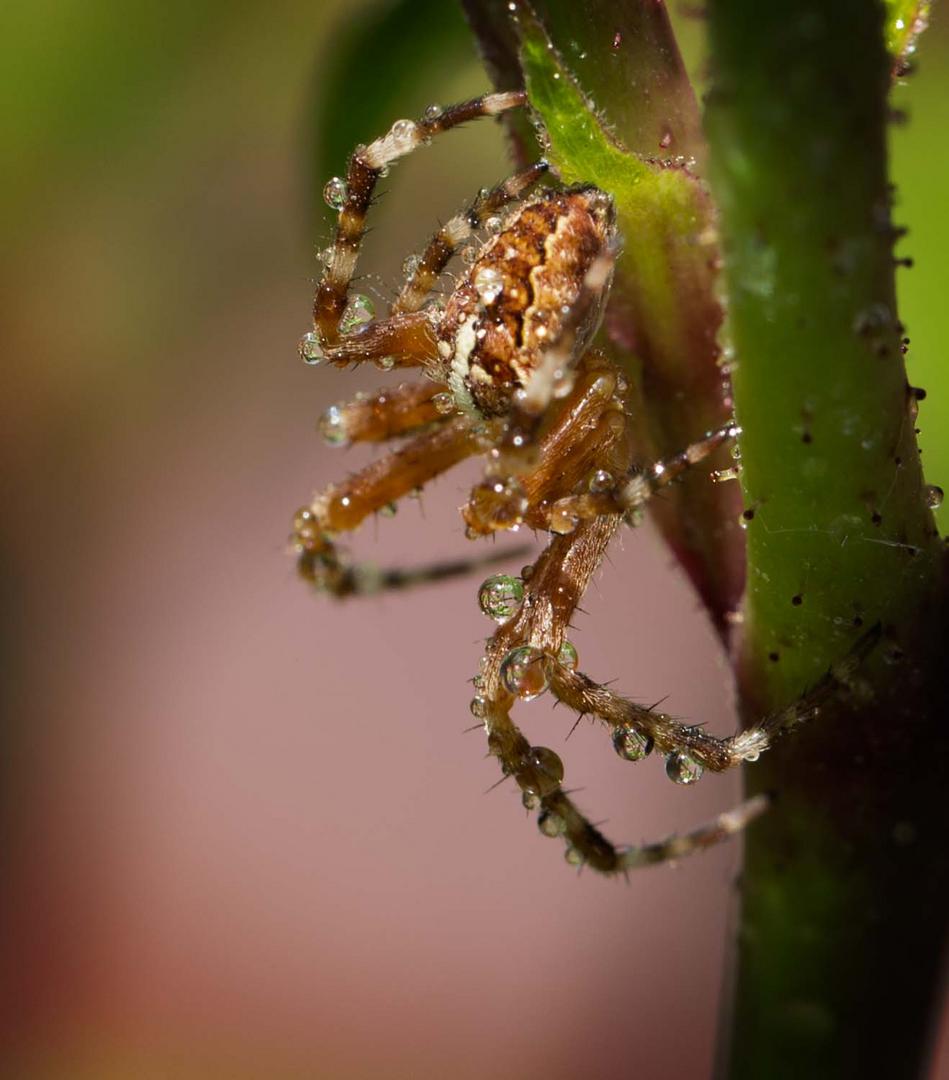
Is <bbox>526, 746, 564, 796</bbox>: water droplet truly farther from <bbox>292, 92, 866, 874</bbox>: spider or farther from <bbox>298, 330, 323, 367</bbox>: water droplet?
<bbox>298, 330, 323, 367</bbox>: water droplet

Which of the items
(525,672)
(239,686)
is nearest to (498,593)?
(525,672)

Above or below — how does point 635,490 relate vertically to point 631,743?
above

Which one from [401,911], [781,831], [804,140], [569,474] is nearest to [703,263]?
[804,140]

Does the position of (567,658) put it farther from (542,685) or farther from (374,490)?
(374,490)

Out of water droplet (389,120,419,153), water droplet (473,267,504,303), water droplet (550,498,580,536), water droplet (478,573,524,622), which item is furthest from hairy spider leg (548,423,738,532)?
water droplet (389,120,419,153)

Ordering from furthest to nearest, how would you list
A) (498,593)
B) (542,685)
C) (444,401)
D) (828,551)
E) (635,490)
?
1. (444,401)
2. (542,685)
3. (498,593)
4. (635,490)
5. (828,551)

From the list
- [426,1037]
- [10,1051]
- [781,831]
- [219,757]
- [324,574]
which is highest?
[324,574]

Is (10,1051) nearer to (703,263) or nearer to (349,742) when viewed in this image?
(349,742)

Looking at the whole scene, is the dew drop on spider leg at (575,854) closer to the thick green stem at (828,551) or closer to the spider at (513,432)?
the spider at (513,432)
